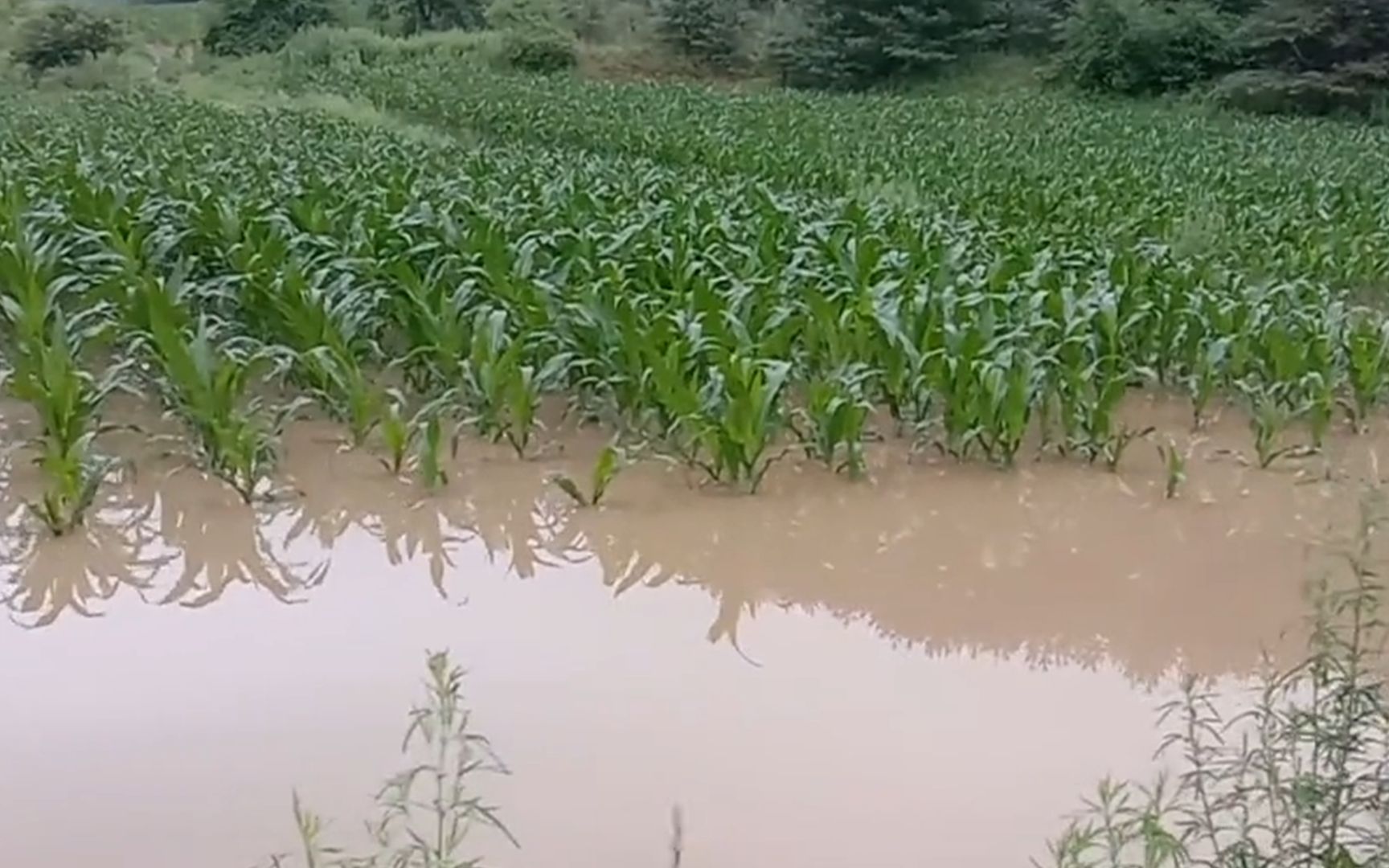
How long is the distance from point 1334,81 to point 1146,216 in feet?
51.0

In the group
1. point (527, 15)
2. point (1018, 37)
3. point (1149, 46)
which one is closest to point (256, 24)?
point (527, 15)

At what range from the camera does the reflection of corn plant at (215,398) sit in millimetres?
5117

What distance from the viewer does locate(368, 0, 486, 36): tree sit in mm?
40469

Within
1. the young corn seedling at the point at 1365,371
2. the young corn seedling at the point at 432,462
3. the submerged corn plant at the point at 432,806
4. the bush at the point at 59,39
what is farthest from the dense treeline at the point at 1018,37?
the submerged corn plant at the point at 432,806

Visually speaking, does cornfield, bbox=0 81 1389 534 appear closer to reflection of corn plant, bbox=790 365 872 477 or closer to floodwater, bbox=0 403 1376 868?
reflection of corn plant, bbox=790 365 872 477

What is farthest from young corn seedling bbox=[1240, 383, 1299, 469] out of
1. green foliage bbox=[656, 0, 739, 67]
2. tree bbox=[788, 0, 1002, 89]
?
green foliage bbox=[656, 0, 739, 67]

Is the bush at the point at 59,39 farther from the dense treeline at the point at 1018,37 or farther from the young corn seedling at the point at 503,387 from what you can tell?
the young corn seedling at the point at 503,387

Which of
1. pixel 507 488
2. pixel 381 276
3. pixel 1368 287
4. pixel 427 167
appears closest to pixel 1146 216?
pixel 1368 287

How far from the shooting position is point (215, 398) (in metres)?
5.27

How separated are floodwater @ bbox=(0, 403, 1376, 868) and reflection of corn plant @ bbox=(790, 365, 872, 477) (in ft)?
0.27

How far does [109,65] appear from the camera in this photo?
2923 cm

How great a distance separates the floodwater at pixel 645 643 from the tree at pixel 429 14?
36.8 m

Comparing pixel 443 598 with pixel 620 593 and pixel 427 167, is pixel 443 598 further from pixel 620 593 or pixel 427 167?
pixel 427 167

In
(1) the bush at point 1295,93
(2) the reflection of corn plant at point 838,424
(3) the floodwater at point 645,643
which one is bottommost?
(3) the floodwater at point 645,643
